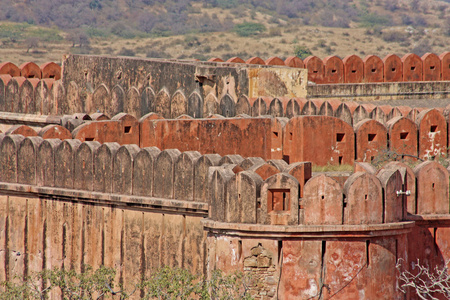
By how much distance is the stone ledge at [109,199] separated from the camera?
12.5 meters

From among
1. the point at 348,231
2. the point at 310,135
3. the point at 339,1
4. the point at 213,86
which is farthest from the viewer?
the point at 339,1

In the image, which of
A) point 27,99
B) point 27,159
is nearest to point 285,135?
point 27,159

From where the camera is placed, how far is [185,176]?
41.4 ft

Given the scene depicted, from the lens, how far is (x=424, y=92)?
2600 cm

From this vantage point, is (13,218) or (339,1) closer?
(13,218)

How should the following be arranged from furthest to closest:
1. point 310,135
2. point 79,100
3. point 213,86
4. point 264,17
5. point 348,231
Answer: point 264,17
point 79,100
point 213,86
point 310,135
point 348,231

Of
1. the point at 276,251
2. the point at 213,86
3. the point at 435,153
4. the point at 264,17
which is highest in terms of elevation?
the point at 264,17

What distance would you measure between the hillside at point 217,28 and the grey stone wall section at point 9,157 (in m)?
41.0

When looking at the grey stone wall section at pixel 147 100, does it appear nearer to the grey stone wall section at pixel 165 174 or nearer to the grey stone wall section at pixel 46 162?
the grey stone wall section at pixel 46 162

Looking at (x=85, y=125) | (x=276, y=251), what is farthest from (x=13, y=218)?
(x=276, y=251)

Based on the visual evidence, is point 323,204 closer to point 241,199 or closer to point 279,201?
point 279,201

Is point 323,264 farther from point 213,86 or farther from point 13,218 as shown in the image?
point 213,86

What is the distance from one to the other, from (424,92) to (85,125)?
13.0 metres

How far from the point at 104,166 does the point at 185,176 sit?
160cm
